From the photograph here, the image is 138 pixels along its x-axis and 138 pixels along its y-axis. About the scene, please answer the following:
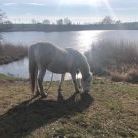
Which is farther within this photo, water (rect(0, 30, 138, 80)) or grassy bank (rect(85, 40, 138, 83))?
water (rect(0, 30, 138, 80))

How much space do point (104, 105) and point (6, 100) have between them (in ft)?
7.94

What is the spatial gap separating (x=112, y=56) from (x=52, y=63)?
57.7ft

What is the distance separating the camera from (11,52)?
40156 millimetres

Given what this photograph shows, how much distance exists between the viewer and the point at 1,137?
6387 millimetres

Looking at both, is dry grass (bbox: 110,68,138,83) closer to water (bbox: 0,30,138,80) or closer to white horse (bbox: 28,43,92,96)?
water (bbox: 0,30,138,80)

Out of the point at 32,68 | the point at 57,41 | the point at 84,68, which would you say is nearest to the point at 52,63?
the point at 32,68

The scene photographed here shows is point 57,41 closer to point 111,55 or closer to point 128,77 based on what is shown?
point 111,55

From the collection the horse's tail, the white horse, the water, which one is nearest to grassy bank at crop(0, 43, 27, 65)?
the water

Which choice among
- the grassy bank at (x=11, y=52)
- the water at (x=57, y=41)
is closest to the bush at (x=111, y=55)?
the water at (x=57, y=41)

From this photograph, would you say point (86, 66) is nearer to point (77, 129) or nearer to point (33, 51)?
point (33, 51)

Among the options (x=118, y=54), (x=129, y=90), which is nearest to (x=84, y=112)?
(x=129, y=90)

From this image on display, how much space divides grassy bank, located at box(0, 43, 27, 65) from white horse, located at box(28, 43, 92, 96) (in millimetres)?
25470

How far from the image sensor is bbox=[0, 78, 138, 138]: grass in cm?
678

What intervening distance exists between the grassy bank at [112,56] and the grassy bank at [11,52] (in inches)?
403
